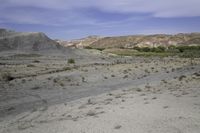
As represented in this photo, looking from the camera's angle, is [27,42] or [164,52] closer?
[27,42]

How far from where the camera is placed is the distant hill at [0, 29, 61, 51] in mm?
102456

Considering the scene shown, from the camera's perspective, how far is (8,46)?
102 meters

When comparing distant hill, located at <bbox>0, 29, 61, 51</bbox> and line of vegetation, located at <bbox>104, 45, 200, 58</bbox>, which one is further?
line of vegetation, located at <bbox>104, 45, 200, 58</bbox>

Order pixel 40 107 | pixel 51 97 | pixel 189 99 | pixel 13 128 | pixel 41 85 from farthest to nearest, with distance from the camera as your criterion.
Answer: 1. pixel 41 85
2. pixel 51 97
3. pixel 40 107
4. pixel 189 99
5. pixel 13 128

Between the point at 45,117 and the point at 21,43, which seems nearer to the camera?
the point at 45,117

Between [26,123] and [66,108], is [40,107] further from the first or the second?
[26,123]

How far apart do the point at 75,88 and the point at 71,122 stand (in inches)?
499

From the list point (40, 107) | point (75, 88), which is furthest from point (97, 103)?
point (75, 88)

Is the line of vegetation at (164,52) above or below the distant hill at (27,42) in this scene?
below

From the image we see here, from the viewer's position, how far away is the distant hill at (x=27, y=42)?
336ft

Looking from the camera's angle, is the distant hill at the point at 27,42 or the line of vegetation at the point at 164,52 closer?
the distant hill at the point at 27,42

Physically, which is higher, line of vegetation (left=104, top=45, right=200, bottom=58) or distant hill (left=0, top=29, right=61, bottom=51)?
distant hill (left=0, top=29, right=61, bottom=51)

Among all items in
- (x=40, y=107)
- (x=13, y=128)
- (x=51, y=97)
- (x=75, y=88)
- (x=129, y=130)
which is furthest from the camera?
(x=75, y=88)

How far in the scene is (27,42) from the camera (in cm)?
10706
